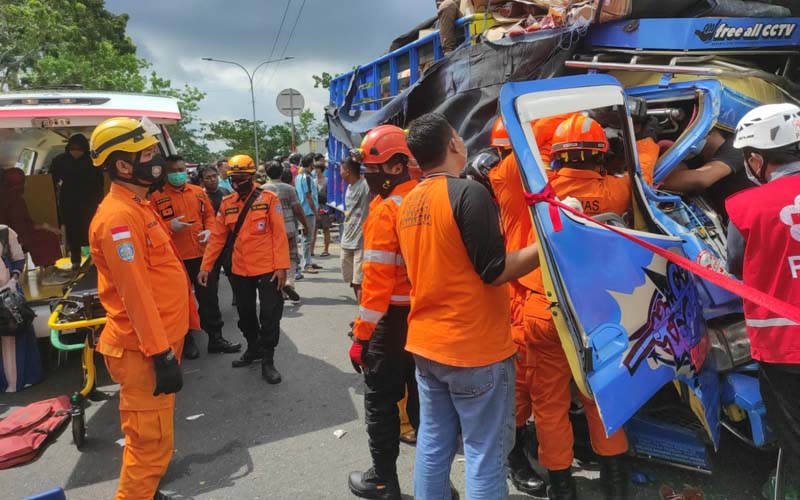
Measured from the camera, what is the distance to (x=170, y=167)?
5.09m

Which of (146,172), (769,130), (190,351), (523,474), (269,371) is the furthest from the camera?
(190,351)

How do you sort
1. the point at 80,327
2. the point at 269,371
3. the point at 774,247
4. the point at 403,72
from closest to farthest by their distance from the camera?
the point at 774,247 → the point at 80,327 → the point at 269,371 → the point at 403,72

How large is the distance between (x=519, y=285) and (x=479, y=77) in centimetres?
200

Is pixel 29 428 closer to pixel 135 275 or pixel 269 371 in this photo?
pixel 269 371

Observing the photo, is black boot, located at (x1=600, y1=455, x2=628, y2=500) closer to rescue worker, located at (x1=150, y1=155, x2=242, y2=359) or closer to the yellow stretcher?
the yellow stretcher

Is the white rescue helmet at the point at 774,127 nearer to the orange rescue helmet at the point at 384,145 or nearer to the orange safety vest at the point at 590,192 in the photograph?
the orange safety vest at the point at 590,192

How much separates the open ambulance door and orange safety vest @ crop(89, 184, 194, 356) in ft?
5.84

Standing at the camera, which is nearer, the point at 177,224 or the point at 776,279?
the point at 776,279

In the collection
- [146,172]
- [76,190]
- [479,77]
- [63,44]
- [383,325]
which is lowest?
[383,325]

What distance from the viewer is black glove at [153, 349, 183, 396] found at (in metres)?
2.46

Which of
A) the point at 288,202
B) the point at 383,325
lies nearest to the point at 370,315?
the point at 383,325

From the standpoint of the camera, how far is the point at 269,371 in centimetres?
451

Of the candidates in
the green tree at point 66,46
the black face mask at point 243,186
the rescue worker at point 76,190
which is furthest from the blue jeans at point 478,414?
the green tree at point 66,46

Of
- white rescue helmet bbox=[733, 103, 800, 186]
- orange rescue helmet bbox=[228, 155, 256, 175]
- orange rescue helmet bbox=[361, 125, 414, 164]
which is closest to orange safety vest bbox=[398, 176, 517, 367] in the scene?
orange rescue helmet bbox=[361, 125, 414, 164]
